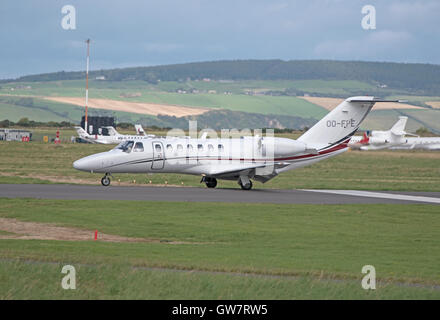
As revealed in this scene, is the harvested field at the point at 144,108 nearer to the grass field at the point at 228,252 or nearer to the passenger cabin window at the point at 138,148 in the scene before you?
the passenger cabin window at the point at 138,148

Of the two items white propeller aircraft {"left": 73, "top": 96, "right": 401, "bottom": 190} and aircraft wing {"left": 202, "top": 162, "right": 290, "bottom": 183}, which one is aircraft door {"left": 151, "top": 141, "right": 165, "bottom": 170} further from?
aircraft wing {"left": 202, "top": 162, "right": 290, "bottom": 183}

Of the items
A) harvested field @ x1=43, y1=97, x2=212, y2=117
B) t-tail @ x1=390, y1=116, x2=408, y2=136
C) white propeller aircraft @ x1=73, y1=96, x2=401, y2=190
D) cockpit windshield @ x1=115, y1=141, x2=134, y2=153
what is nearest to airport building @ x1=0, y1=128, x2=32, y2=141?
t-tail @ x1=390, y1=116, x2=408, y2=136

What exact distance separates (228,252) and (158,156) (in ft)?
62.2

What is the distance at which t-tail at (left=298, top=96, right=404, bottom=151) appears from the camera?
130ft

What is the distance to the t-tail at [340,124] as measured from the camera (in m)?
39.6

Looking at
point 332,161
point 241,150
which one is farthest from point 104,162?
point 332,161

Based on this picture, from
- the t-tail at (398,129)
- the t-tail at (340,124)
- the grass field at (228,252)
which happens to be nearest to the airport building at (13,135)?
the t-tail at (398,129)

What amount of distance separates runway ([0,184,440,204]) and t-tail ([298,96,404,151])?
8.78 feet

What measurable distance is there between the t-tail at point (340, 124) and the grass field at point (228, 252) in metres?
9.06

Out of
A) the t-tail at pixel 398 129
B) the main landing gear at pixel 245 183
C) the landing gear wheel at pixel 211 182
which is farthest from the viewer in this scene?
the t-tail at pixel 398 129

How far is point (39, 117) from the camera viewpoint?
166375mm

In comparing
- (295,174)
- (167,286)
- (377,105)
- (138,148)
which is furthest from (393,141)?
(167,286)

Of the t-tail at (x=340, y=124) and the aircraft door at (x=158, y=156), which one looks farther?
the t-tail at (x=340, y=124)

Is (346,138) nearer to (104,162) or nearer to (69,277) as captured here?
(104,162)
